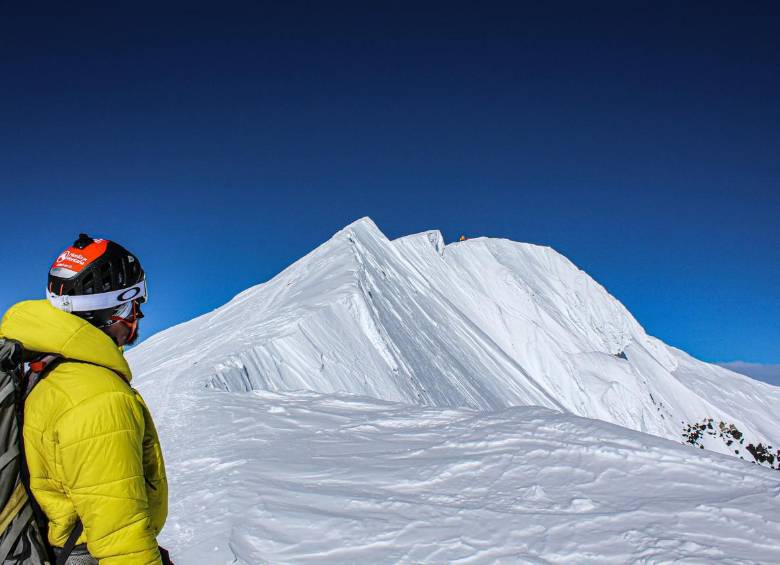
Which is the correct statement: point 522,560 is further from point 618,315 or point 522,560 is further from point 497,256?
point 618,315

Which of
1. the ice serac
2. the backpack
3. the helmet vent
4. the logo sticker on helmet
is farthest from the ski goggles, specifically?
the ice serac

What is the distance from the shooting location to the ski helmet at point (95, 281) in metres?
2.44

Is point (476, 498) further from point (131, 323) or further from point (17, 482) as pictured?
point (17, 482)

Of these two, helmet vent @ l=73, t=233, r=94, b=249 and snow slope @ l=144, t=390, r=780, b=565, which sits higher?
helmet vent @ l=73, t=233, r=94, b=249

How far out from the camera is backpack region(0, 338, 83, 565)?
200cm

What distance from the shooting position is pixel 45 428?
2037 millimetres

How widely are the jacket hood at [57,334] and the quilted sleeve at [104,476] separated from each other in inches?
7.7

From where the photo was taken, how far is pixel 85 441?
1.99 metres

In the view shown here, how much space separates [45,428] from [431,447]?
15.6ft

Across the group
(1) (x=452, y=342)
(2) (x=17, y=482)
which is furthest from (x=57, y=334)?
(1) (x=452, y=342)

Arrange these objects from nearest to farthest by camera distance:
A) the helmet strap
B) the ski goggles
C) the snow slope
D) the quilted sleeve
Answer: the quilted sleeve → the ski goggles → the helmet strap → the snow slope

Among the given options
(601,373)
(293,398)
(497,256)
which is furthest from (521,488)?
(497,256)

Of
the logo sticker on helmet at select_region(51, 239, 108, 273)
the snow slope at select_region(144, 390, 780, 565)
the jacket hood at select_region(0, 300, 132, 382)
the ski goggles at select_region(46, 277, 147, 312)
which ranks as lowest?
the snow slope at select_region(144, 390, 780, 565)

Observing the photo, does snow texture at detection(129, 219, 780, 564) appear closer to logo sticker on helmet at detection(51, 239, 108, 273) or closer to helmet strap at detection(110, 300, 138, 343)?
helmet strap at detection(110, 300, 138, 343)
